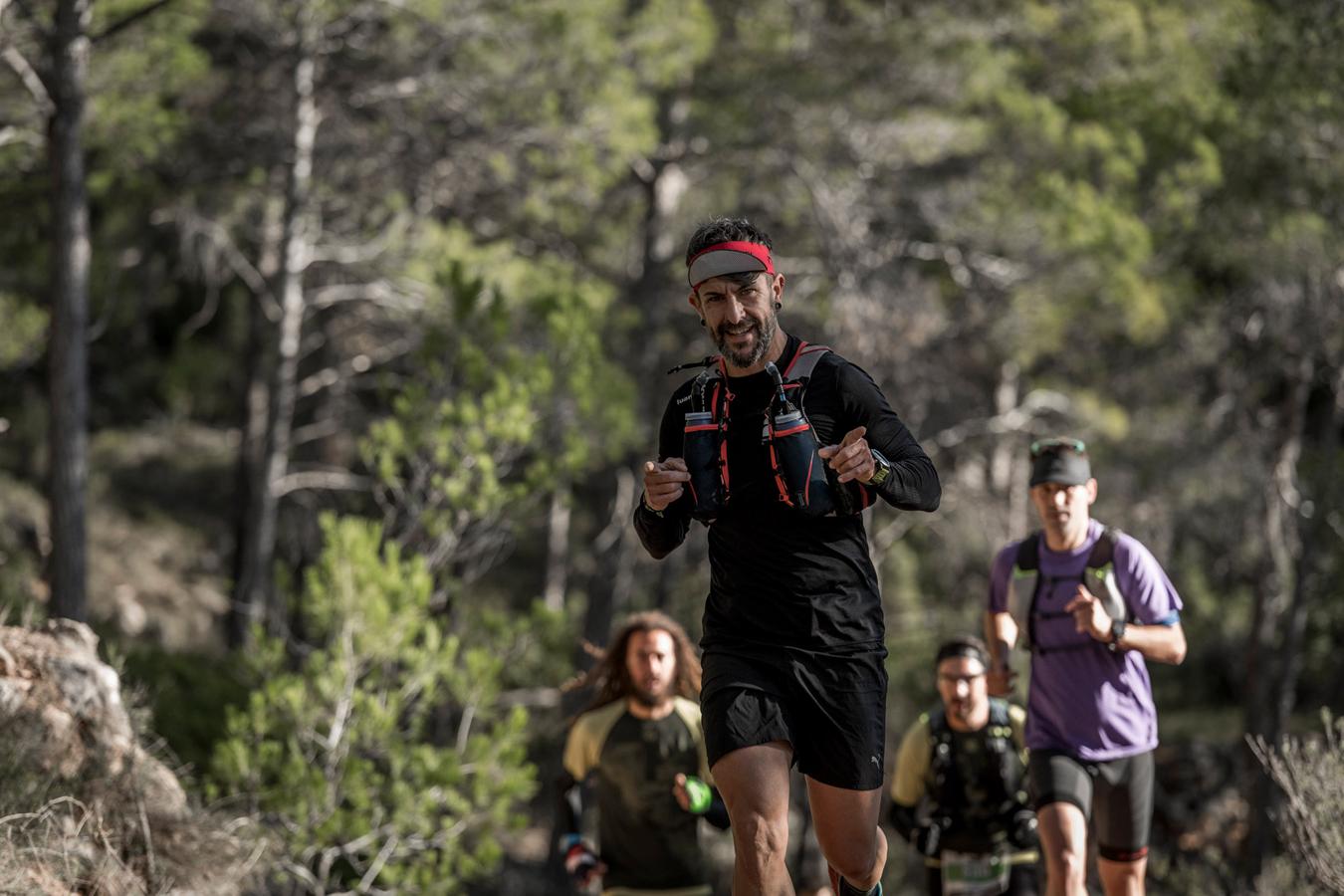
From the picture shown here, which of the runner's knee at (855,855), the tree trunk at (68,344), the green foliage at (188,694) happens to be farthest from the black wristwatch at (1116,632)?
the tree trunk at (68,344)

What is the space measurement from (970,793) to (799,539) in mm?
2954

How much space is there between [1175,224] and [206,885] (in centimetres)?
1767

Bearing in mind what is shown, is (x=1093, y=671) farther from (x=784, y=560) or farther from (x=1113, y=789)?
(x=784, y=560)

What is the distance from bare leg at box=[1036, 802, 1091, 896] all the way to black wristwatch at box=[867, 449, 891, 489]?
2251mm

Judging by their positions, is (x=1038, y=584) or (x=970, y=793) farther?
(x=970, y=793)

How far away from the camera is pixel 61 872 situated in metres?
4.95

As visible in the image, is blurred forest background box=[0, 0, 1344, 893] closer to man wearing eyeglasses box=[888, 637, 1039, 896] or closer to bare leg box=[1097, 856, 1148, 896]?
man wearing eyeglasses box=[888, 637, 1039, 896]

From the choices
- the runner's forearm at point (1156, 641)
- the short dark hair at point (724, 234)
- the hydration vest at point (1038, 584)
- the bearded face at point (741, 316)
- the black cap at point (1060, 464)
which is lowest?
the runner's forearm at point (1156, 641)

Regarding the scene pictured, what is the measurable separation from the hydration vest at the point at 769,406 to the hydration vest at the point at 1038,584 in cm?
191

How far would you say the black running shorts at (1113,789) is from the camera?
18.7ft

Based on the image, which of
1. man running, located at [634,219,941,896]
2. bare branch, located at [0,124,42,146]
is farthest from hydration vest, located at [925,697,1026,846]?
bare branch, located at [0,124,42,146]

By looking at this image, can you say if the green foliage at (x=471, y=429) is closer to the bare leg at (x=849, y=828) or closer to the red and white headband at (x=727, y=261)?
the red and white headband at (x=727, y=261)

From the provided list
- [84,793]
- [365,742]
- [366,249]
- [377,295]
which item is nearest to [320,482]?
[377,295]

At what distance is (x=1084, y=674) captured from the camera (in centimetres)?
573
